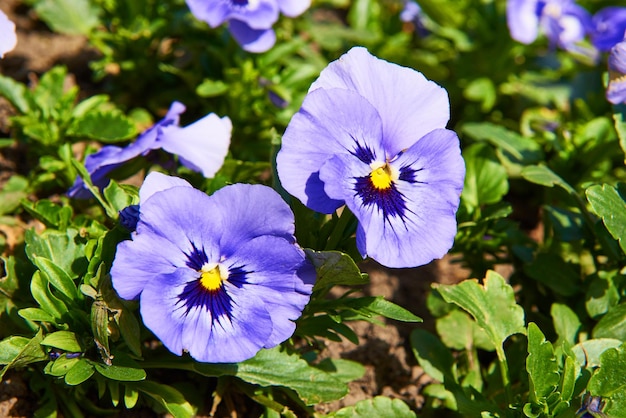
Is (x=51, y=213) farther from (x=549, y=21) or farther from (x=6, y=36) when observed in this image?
(x=549, y=21)

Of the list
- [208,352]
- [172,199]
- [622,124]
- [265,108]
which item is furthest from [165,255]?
[622,124]

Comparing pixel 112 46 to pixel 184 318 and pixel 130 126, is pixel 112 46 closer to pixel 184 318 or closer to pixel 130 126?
pixel 130 126

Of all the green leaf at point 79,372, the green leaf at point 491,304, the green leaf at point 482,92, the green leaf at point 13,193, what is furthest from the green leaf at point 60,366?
the green leaf at point 482,92

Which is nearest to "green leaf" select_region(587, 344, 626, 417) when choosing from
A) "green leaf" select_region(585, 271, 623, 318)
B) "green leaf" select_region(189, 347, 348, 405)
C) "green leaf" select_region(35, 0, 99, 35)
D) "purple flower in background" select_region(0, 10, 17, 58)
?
"green leaf" select_region(585, 271, 623, 318)

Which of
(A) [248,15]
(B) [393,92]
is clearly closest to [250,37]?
(A) [248,15]

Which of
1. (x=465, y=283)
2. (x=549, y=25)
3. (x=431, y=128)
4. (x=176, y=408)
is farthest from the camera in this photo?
(x=549, y=25)

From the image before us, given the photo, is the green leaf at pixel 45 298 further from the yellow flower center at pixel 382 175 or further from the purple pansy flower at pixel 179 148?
the yellow flower center at pixel 382 175
